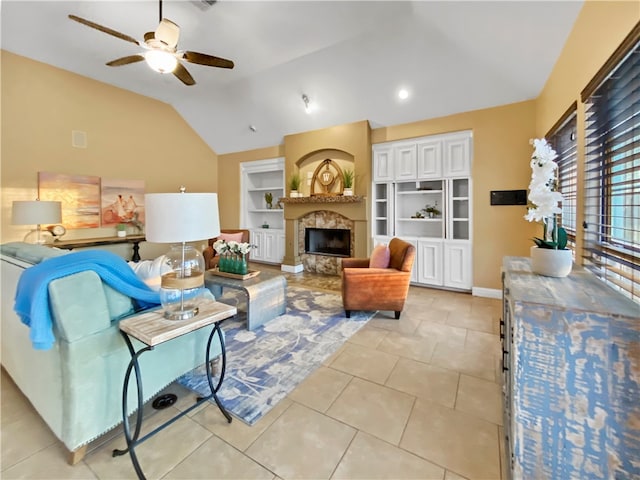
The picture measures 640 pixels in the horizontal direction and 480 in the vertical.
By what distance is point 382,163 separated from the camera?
5.05 metres

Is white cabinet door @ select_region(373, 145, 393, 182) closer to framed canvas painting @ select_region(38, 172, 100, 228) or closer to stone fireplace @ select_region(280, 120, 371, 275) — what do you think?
Result: stone fireplace @ select_region(280, 120, 371, 275)

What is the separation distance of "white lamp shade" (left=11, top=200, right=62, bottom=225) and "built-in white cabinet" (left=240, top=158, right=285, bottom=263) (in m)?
3.64

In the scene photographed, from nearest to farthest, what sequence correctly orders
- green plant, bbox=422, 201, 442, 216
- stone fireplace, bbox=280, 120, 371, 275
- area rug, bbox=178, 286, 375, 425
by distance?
area rug, bbox=178, 286, 375, 425, green plant, bbox=422, 201, 442, 216, stone fireplace, bbox=280, 120, 371, 275

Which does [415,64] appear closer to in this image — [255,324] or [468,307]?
[468,307]

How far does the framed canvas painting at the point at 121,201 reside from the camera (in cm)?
533

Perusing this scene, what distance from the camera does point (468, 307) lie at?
3.76 m

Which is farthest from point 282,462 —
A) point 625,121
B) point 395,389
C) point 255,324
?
point 625,121

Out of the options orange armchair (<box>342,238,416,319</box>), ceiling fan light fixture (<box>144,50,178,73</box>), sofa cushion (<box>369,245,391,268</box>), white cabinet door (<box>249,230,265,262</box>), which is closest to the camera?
ceiling fan light fixture (<box>144,50,178,73</box>)

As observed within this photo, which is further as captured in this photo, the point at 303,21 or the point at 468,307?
the point at 468,307

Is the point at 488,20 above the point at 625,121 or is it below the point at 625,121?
above

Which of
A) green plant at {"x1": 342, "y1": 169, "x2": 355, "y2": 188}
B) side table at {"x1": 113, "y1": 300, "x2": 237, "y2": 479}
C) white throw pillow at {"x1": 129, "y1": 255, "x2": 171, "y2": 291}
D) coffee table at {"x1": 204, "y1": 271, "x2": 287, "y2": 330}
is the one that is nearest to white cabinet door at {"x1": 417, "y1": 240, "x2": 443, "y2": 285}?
green plant at {"x1": 342, "y1": 169, "x2": 355, "y2": 188}

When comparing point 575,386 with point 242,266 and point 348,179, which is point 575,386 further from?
point 348,179

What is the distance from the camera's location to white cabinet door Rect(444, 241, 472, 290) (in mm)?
4387

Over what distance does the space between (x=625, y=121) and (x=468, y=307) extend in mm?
2782
